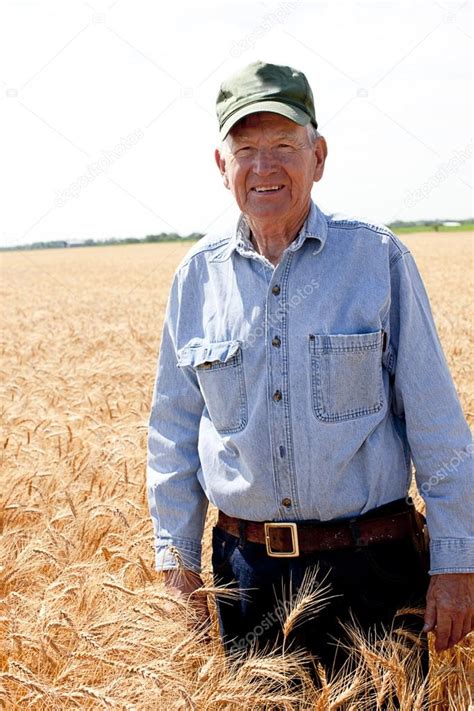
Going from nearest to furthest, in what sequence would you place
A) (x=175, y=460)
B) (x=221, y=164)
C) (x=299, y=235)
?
(x=299, y=235) < (x=221, y=164) < (x=175, y=460)

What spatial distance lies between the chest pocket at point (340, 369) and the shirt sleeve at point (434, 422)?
80 mm

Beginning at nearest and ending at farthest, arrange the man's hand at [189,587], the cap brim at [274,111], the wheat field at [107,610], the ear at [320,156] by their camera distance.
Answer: the wheat field at [107,610] < the cap brim at [274,111] < the ear at [320,156] < the man's hand at [189,587]

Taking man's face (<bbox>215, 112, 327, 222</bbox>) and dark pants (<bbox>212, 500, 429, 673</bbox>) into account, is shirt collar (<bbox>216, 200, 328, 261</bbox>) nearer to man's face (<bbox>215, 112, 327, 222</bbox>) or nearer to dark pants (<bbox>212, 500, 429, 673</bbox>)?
man's face (<bbox>215, 112, 327, 222</bbox>)

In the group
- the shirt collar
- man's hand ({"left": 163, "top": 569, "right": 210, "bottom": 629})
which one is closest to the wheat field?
man's hand ({"left": 163, "top": 569, "right": 210, "bottom": 629})

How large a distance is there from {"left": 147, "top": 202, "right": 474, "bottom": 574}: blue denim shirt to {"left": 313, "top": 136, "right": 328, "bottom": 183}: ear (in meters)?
0.07

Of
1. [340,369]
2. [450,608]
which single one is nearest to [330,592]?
[450,608]

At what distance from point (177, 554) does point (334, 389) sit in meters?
0.62

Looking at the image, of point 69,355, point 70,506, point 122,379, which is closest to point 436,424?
point 70,506

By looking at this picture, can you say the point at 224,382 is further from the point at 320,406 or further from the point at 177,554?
the point at 177,554

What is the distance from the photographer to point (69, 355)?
23.4 ft

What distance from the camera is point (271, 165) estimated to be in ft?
6.41

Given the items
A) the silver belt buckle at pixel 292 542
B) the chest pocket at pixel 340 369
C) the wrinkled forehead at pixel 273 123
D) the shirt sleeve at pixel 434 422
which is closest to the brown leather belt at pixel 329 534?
the silver belt buckle at pixel 292 542

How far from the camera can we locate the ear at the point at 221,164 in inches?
82.5

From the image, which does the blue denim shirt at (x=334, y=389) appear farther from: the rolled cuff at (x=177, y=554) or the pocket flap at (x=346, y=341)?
the rolled cuff at (x=177, y=554)
